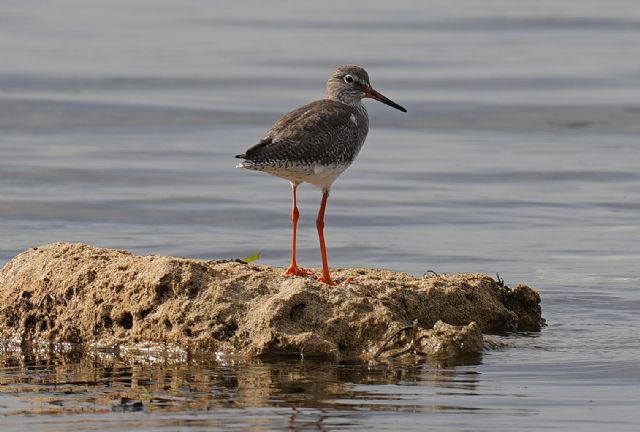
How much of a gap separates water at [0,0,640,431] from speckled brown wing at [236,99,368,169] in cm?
182

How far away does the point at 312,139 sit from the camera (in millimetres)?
10234

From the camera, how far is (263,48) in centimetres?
2448

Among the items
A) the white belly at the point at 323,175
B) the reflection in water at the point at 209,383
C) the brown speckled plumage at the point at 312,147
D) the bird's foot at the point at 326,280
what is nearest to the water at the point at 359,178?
the reflection in water at the point at 209,383

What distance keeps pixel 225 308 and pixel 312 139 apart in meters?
1.75

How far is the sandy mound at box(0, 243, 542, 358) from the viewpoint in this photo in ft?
29.5

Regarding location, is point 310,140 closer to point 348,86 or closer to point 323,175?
point 323,175

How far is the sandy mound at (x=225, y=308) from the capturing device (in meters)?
9.00

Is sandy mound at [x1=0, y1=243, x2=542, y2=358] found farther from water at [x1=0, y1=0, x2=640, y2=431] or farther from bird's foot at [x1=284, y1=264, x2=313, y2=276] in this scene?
water at [x1=0, y1=0, x2=640, y2=431]

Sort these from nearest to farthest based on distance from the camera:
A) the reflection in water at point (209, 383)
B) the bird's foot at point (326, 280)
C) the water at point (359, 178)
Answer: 1. the reflection in water at point (209, 383)
2. the water at point (359, 178)
3. the bird's foot at point (326, 280)

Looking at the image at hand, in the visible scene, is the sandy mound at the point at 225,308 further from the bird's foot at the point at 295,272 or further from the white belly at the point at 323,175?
the white belly at the point at 323,175

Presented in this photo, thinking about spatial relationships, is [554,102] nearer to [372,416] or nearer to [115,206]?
[115,206]

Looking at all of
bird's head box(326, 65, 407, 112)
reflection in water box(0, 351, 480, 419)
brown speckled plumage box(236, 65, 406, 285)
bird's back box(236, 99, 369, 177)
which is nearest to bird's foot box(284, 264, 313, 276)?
brown speckled plumage box(236, 65, 406, 285)

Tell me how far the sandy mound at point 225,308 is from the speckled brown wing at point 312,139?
829mm

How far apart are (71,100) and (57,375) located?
12657 millimetres
